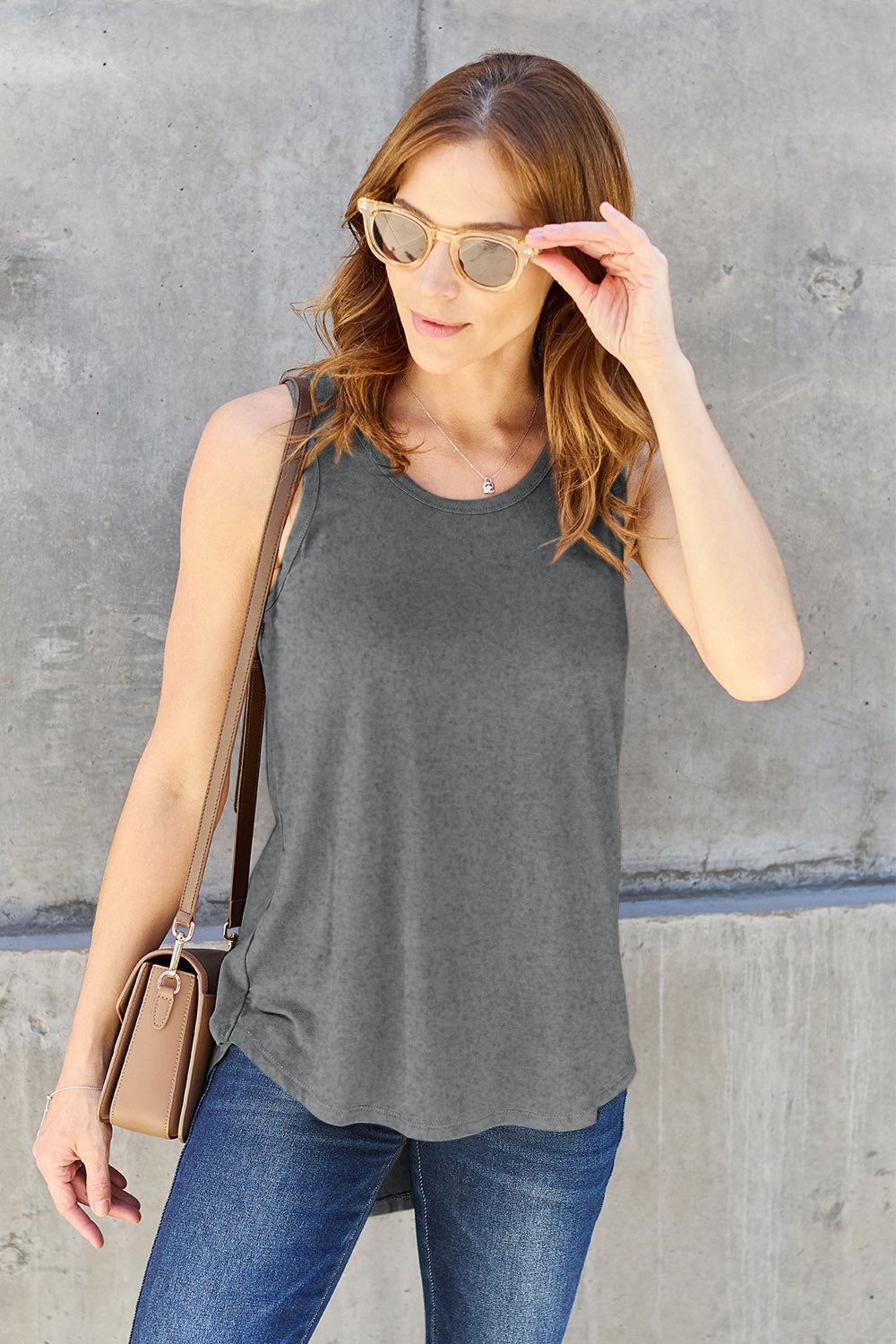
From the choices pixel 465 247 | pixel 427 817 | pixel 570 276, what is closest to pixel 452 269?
pixel 465 247

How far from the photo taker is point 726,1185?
2.49 meters

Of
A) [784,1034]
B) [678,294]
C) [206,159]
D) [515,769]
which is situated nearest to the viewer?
[515,769]

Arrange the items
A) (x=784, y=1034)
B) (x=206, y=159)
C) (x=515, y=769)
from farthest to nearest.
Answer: (x=784, y=1034) < (x=206, y=159) < (x=515, y=769)

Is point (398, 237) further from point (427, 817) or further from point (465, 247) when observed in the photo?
point (427, 817)

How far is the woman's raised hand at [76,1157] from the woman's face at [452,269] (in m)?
1.13

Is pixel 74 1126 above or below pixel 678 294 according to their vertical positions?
below

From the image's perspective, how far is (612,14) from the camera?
223 cm

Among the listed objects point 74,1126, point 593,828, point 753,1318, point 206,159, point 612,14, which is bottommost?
point 753,1318

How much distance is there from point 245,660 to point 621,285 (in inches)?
29.2

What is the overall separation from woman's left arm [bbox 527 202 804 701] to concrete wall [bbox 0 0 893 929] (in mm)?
864

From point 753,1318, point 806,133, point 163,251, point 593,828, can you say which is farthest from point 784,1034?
point 163,251

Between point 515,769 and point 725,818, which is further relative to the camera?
point 725,818

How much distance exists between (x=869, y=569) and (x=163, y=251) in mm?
1696

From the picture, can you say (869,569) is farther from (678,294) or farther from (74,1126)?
(74,1126)
